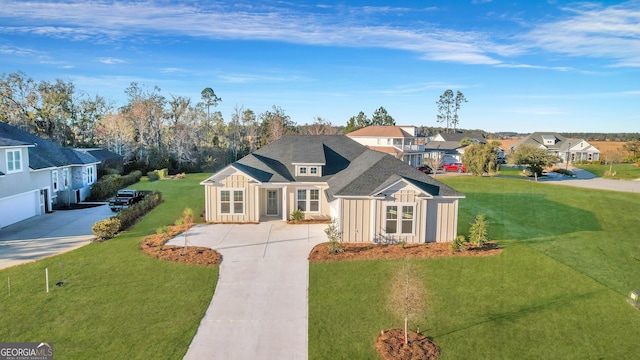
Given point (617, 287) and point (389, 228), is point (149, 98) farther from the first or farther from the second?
point (617, 287)

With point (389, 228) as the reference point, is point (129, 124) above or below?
above

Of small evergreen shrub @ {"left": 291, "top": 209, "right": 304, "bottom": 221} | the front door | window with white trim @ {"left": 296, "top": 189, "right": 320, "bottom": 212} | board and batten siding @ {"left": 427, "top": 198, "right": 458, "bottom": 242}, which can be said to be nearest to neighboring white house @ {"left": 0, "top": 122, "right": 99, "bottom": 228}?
the front door

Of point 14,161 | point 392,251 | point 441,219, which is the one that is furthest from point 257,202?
point 14,161

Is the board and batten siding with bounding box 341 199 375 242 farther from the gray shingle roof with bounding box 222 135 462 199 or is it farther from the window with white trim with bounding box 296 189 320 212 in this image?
the window with white trim with bounding box 296 189 320 212

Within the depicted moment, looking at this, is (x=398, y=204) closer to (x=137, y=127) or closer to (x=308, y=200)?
(x=308, y=200)

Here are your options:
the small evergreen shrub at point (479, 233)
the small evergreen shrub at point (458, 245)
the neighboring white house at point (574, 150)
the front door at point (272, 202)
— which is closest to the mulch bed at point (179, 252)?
the front door at point (272, 202)

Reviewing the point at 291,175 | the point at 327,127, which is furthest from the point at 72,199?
the point at 327,127

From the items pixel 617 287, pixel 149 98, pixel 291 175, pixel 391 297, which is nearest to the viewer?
pixel 391 297
